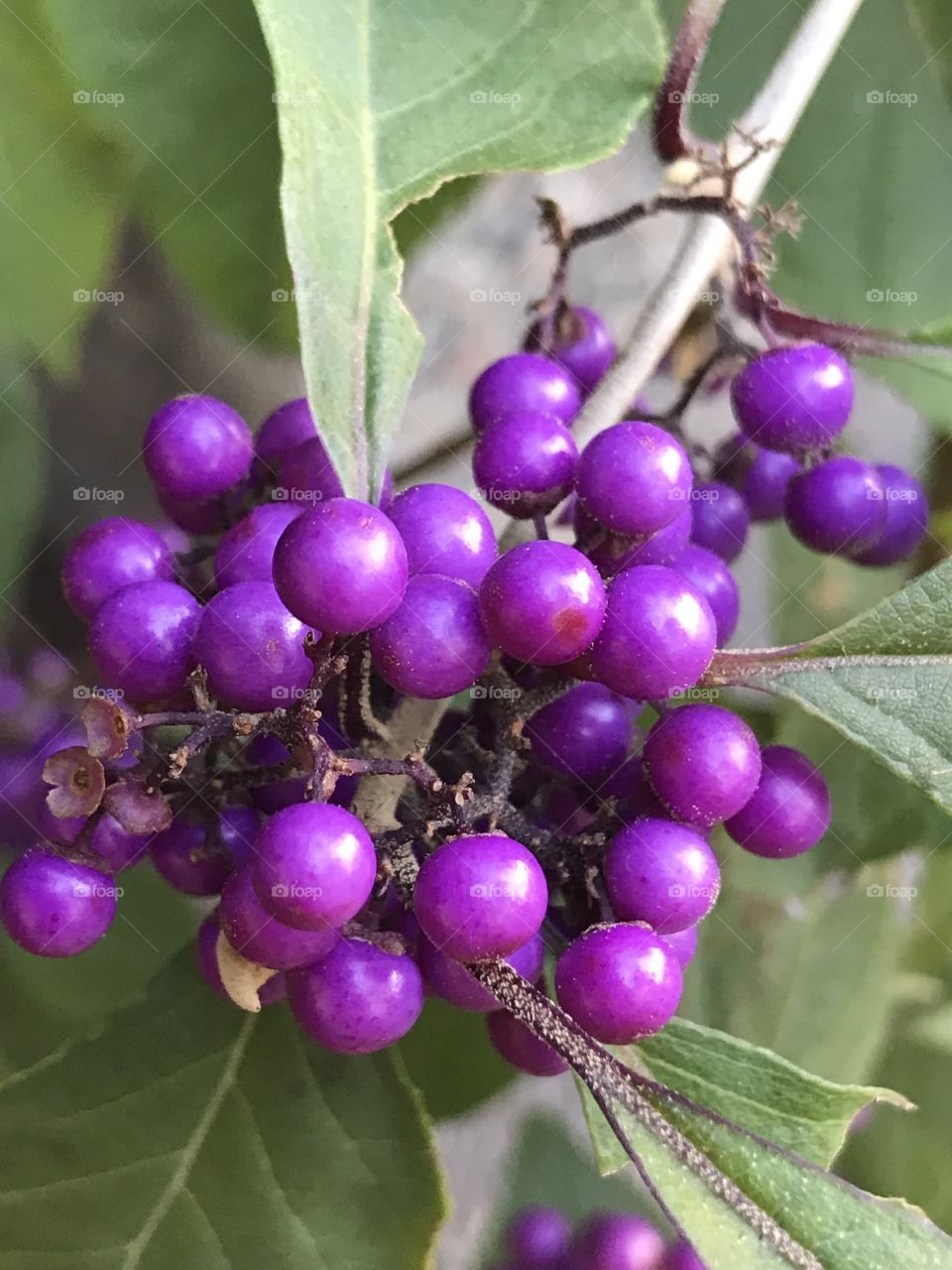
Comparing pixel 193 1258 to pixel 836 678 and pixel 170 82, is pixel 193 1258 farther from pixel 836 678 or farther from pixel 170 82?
pixel 170 82

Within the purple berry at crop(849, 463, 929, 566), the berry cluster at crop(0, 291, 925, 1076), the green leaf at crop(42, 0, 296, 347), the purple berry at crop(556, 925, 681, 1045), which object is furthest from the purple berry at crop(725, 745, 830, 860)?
the green leaf at crop(42, 0, 296, 347)

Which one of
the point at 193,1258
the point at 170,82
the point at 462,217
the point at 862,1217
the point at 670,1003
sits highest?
the point at 170,82

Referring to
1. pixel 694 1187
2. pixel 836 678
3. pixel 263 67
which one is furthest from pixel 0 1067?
pixel 263 67

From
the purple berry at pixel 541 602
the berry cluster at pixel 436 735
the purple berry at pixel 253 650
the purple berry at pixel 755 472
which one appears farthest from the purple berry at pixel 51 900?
the purple berry at pixel 755 472

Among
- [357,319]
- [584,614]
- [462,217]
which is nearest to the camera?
[584,614]

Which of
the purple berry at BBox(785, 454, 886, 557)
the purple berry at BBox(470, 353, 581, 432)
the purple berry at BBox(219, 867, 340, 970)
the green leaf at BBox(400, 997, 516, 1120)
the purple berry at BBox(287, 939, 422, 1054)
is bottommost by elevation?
the green leaf at BBox(400, 997, 516, 1120)

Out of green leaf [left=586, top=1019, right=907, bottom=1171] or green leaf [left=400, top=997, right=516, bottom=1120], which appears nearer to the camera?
green leaf [left=586, top=1019, right=907, bottom=1171]

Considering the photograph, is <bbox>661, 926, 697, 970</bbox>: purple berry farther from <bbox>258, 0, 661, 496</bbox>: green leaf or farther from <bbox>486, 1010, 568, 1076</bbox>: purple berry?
<bbox>258, 0, 661, 496</bbox>: green leaf
